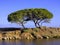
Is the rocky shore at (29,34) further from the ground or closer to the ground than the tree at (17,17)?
closer to the ground

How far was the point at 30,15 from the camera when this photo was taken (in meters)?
76.9

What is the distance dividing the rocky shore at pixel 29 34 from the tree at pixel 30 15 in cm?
430

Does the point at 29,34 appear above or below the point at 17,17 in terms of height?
below

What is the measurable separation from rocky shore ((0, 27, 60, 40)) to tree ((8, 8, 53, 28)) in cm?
430

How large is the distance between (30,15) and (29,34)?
8257mm

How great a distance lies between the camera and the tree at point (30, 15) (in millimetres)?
76375

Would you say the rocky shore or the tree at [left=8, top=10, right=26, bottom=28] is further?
the tree at [left=8, top=10, right=26, bottom=28]

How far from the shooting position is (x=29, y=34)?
7069 cm

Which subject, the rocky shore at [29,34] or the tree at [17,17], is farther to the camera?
the tree at [17,17]

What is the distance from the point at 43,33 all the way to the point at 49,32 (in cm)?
215

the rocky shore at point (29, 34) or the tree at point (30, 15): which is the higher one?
the tree at point (30, 15)

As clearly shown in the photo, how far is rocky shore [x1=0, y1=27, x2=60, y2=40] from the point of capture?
6962 centimetres

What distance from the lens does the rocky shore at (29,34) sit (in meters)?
69.6

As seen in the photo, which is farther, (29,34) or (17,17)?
(17,17)
